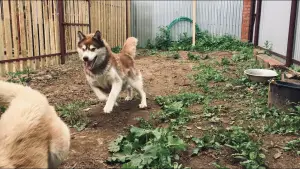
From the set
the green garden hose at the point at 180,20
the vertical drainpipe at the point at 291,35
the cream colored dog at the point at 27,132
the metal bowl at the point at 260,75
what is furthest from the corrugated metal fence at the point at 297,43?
the green garden hose at the point at 180,20

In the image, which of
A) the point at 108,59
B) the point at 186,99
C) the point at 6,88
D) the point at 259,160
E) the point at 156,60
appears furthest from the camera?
the point at 156,60

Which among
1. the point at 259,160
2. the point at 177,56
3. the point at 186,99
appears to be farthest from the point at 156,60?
the point at 259,160

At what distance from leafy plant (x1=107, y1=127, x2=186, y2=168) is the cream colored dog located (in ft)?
3.03

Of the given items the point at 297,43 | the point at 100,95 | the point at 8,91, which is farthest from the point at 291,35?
the point at 8,91

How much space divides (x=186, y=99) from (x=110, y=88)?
1.29 meters

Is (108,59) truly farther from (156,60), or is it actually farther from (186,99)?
(156,60)

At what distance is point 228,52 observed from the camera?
36.7 feet

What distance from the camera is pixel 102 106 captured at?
538 centimetres

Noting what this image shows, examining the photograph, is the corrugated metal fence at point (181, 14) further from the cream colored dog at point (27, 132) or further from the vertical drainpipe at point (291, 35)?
the cream colored dog at point (27, 132)

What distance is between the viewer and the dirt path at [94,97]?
357 cm

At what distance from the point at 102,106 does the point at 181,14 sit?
9.67 meters

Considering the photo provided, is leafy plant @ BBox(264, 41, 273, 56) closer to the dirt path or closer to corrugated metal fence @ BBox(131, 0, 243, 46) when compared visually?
the dirt path

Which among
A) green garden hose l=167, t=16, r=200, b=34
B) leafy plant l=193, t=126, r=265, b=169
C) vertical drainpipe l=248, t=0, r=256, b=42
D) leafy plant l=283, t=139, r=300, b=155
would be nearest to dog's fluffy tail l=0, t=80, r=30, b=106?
leafy plant l=193, t=126, r=265, b=169

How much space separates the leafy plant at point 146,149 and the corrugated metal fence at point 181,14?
11.0m
